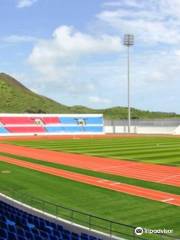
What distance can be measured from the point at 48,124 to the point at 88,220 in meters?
71.2

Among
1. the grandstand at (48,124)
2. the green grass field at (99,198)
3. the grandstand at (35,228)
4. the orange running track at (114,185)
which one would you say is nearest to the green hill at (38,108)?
the grandstand at (48,124)

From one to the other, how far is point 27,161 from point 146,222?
22.0m

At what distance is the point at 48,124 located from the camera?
288ft

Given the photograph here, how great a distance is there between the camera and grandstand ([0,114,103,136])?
83.0m

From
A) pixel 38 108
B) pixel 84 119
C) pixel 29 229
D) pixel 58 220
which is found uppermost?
pixel 38 108

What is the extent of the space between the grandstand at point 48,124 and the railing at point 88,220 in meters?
60.8

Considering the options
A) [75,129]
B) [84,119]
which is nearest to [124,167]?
[75,129]

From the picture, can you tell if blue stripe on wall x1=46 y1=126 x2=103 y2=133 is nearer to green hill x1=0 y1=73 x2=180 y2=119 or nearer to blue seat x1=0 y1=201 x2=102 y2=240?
green hill x1=0 y1=73 x2=180 y2=119

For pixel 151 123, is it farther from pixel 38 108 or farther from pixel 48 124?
pixel 38 108

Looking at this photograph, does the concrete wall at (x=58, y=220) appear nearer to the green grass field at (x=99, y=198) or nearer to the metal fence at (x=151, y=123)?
the green grass field at (x=99, y=198)

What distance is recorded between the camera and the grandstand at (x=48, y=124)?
83.0 m

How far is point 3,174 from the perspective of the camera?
98.4 ft

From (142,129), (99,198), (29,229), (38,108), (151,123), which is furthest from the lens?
(38,108)

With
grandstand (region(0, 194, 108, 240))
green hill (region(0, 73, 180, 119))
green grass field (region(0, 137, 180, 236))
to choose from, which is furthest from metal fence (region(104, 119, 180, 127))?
grandstand (region(0, 194, 108, 240))
